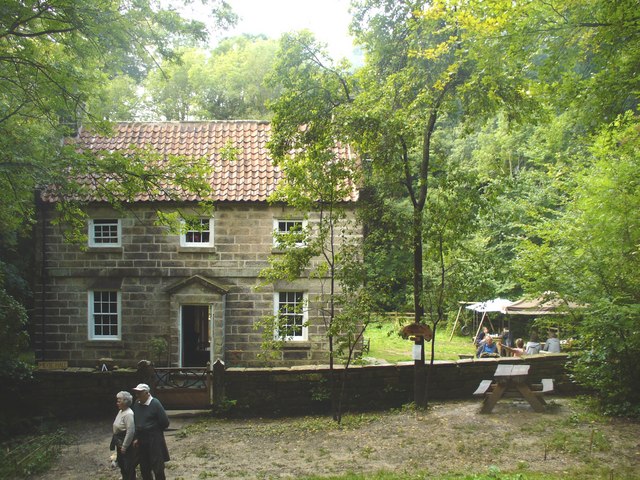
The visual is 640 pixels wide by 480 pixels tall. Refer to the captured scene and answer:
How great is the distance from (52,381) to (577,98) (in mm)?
12287

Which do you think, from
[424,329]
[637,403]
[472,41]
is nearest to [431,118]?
[472,41]

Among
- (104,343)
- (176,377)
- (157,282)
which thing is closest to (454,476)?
(176,377)

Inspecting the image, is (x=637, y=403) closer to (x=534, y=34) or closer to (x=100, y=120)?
(x=534, y=34)

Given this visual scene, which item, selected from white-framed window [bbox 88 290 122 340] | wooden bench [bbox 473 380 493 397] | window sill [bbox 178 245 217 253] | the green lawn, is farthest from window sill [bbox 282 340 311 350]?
wooden bench [bbox 473 380 493 397]

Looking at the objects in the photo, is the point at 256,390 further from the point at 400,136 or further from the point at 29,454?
the point at 400,136

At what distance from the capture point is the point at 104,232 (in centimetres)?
1822

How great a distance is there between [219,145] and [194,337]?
7016mm

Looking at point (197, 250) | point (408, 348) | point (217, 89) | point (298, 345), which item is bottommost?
point (408, 348)

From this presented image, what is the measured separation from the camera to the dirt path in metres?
8.32

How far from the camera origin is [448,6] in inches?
376

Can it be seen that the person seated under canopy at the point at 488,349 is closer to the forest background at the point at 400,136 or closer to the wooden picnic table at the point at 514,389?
the forest background at the point at 400,136

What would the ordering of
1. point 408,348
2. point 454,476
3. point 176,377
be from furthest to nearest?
point 408,348 → point 176,377 → point 454,476

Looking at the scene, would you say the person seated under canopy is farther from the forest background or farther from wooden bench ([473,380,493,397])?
wooden bench ([473,380,493,397])

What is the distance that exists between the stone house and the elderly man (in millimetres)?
9756
